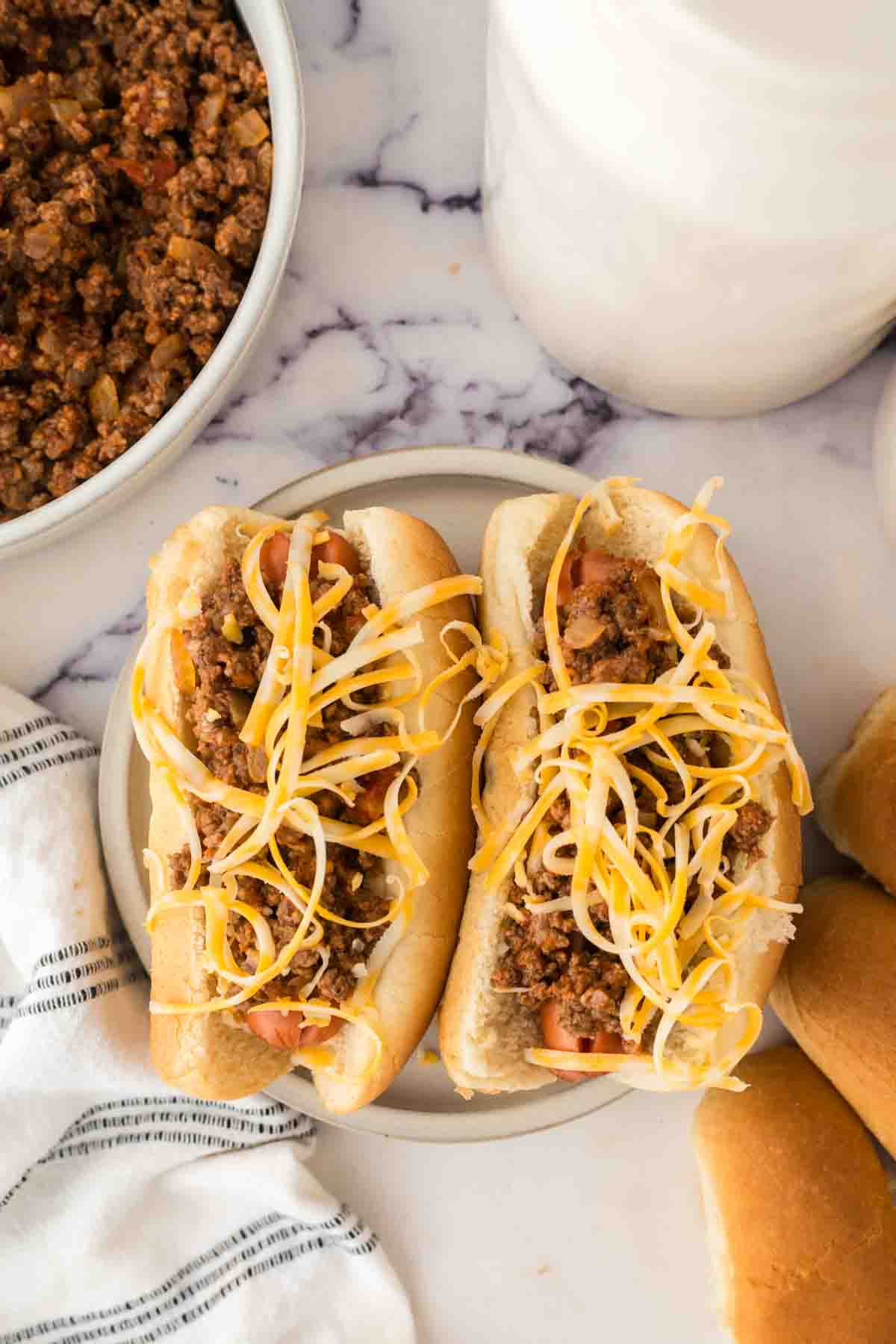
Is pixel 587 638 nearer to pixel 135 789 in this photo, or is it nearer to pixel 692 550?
pixel 692 550

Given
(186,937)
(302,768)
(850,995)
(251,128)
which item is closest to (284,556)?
(302,768)

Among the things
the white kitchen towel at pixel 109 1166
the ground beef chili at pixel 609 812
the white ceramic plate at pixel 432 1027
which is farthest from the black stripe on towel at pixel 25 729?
the ground beef chili at pixel 609 812

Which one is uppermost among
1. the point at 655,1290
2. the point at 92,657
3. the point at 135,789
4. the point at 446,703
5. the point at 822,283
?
the point at 822,283

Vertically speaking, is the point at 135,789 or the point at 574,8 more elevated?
the point at 574,8

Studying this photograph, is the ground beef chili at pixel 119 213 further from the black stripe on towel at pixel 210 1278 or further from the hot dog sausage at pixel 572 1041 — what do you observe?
the black stripe on towel at pixel 210 1278

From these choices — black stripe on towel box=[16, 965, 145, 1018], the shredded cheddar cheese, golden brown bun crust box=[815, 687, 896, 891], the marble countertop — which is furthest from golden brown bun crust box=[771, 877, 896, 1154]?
black stripe on towel box=[16, 965, 145, 1018]

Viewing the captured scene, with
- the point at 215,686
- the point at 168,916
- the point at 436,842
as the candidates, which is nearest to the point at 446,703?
the point at 436,842

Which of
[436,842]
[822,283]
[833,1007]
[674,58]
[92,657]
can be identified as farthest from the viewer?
[92,657]

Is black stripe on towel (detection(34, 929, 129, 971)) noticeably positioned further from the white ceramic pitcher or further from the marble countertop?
the white ceramic pitcher
